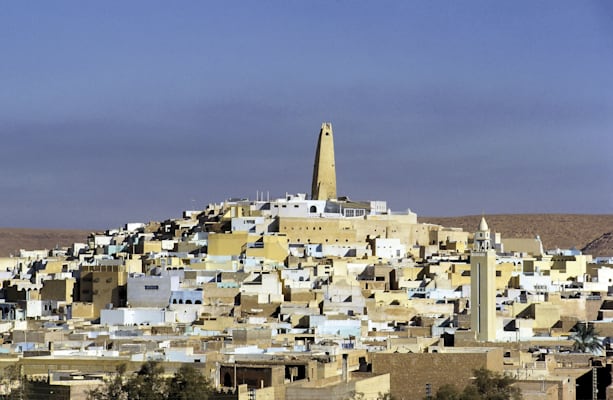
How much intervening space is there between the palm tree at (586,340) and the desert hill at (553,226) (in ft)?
239

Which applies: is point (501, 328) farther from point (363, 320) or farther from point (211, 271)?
point (211, 271)

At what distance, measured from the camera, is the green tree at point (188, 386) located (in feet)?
115

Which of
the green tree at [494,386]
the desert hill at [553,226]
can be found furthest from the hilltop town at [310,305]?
the desert hill at [553,226]

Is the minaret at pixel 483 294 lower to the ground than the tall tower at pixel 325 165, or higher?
lower

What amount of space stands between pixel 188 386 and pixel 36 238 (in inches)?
5121

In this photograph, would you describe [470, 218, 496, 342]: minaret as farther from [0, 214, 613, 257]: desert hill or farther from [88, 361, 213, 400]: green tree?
[0, 214, 613, 257]: desert hill

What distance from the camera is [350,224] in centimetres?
7325

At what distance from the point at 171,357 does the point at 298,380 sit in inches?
171

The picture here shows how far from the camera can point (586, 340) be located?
50.4 metres

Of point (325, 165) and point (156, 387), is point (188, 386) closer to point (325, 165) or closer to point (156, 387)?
point (156, 387)

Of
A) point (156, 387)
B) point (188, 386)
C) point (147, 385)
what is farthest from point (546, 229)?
point (188, 386)

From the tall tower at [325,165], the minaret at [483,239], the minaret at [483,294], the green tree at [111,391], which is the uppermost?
the tall tower at [325,165]

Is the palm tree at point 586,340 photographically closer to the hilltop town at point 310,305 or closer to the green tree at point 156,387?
the hilltop town at point 310,305

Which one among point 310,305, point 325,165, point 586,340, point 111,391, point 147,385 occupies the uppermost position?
point 325,165
